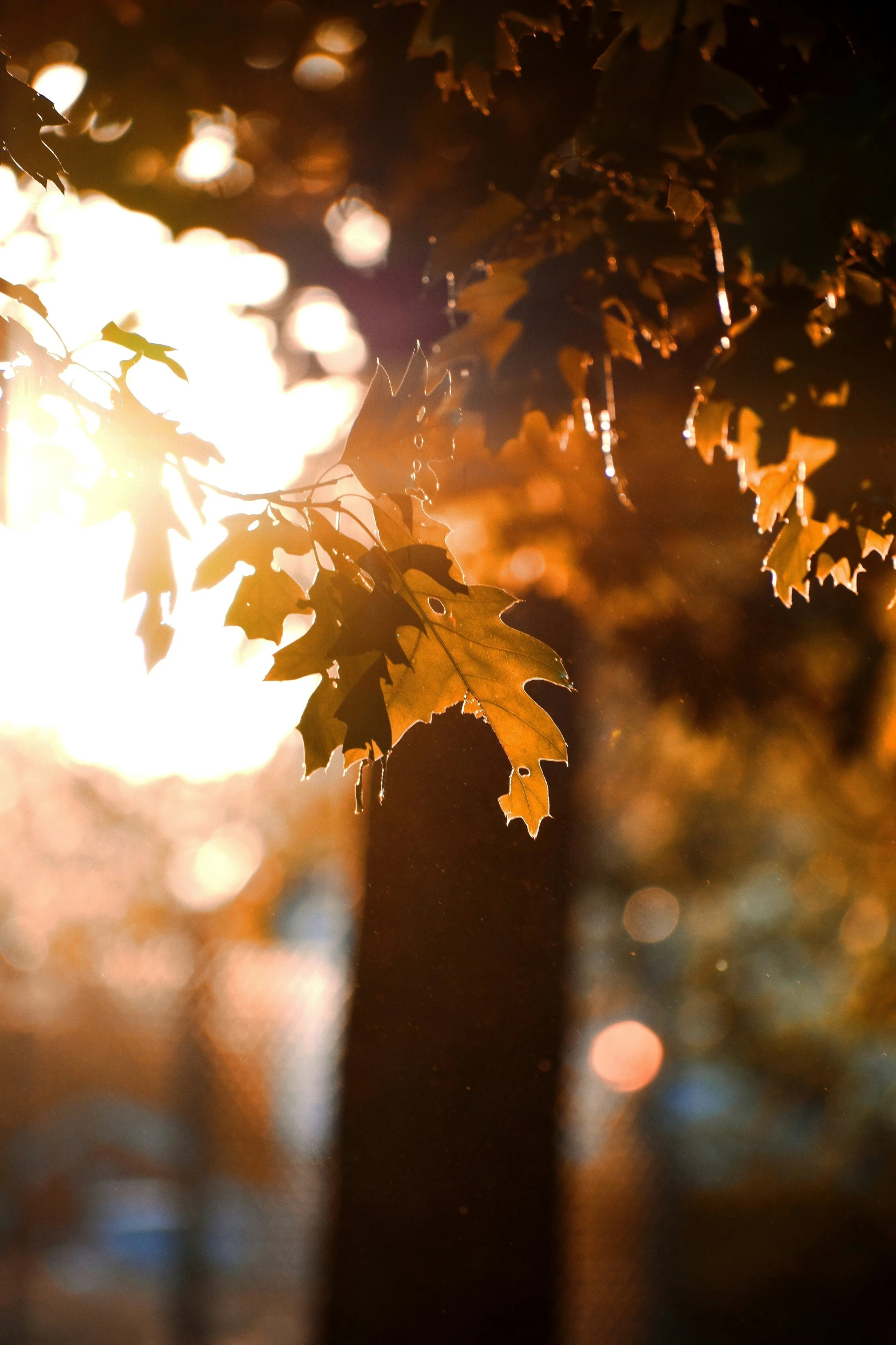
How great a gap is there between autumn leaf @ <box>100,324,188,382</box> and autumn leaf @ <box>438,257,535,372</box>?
3.55ft

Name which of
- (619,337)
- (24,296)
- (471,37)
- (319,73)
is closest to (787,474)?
(619,337)

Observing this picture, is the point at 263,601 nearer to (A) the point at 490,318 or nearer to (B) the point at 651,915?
(A) the point at 490,318

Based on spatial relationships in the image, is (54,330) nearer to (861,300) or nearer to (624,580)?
(861,300)

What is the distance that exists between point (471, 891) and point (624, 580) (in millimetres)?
1527

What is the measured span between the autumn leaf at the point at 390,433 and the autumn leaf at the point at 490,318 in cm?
90

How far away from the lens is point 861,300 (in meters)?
1.74

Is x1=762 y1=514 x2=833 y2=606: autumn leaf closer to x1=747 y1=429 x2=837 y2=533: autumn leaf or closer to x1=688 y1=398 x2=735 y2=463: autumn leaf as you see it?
x1=747 y1=429 x2=837 y2=533: autumn leaf

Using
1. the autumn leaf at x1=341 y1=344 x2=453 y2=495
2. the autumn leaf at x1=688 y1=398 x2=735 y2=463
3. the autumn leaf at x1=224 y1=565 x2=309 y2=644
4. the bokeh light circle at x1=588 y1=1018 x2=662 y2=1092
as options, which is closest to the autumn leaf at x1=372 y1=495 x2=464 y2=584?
the autumn leaf at x1=341 y1=344 x2=453 y2=495

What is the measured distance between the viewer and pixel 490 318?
2248mm

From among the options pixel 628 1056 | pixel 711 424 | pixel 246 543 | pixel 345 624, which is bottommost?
pixel 628 1056

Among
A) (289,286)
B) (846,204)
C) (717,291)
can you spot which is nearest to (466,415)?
(717,291)

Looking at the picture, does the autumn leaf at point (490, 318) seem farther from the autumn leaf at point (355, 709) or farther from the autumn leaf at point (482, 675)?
the autumn leaf at point (355, 709)

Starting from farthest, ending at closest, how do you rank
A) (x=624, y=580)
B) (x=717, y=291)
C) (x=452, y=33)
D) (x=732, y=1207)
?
(x=732, y=1207)
(x=624, y=580)
(x=717, y=291)
(x=452, y=33)

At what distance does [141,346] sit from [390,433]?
1.25 ft
